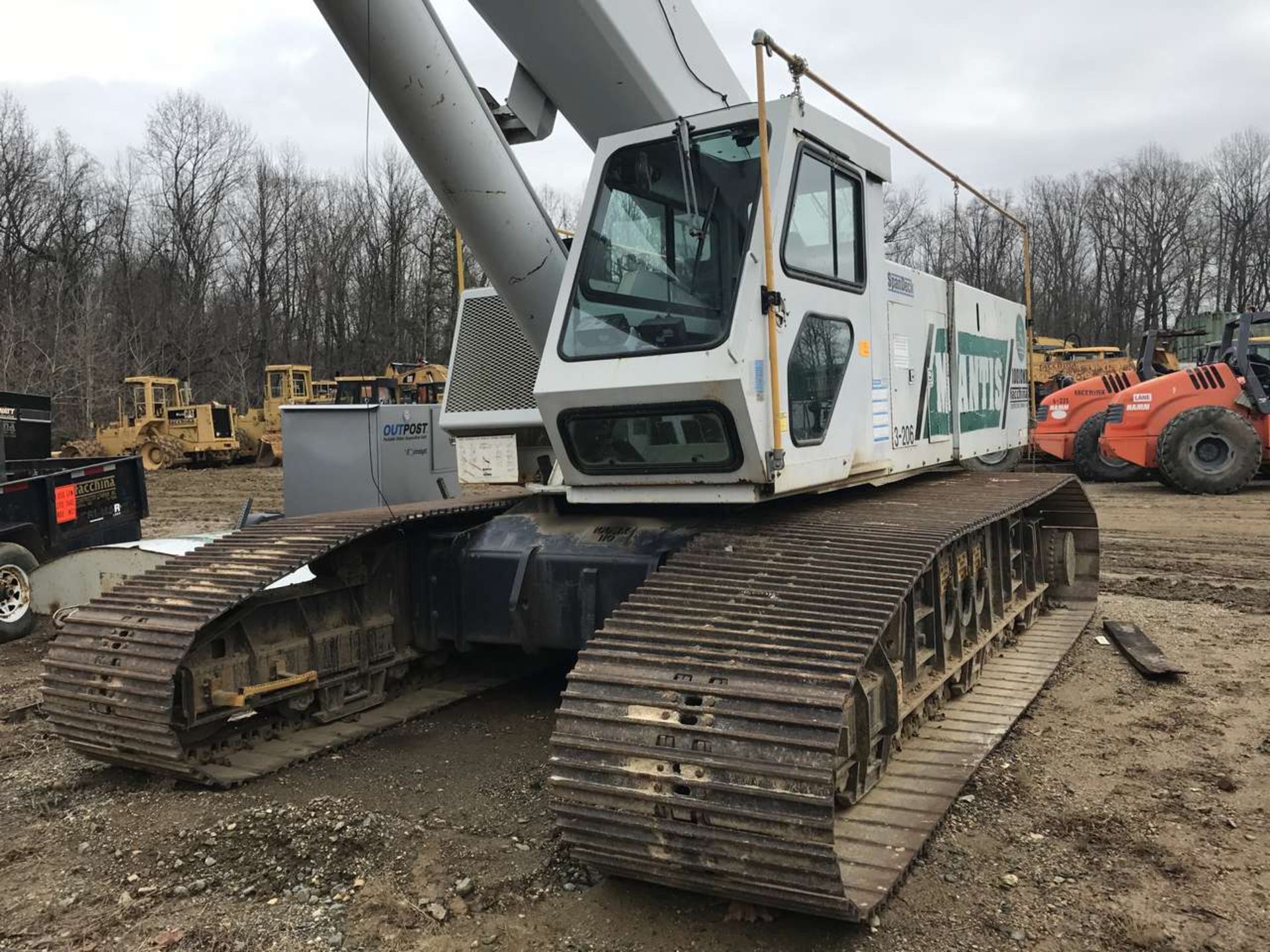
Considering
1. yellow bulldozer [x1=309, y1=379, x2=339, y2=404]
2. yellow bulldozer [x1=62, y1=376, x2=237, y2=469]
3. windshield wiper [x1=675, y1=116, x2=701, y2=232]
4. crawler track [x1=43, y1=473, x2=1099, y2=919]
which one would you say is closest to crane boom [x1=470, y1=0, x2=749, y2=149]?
windshield wiper [x1=675, y1=116, x2=701, y2=232]

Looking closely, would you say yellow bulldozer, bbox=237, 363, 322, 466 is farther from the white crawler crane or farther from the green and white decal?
the white crawler crane

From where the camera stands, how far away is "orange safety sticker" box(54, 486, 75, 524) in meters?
8.11

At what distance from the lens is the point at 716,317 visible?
4156 millimetres

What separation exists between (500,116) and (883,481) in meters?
2.63

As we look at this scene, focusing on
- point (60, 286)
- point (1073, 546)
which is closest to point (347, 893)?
point (1073, 546)

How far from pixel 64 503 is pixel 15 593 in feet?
3.00

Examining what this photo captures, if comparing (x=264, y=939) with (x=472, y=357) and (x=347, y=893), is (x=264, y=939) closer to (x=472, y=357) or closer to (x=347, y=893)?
(x=347, y=893)

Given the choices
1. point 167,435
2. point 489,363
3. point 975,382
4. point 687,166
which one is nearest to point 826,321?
point 687,166

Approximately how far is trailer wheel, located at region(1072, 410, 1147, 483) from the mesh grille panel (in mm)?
13374

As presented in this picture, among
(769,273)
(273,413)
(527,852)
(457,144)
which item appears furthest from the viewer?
(273,413)

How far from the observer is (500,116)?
4.76 metres

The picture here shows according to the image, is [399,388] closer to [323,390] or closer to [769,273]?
[323,390]

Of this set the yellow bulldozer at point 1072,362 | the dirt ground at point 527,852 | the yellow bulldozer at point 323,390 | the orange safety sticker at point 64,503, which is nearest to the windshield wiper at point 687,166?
the dirt ground at point 527,852

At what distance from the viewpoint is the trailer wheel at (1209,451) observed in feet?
45.6
